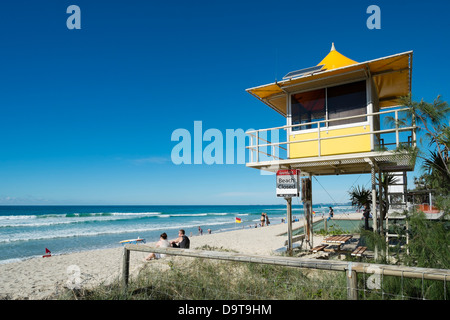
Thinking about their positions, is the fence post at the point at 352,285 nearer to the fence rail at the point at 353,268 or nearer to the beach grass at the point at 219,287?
the fence rail at the point at 353,268

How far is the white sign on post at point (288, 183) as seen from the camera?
8.97 meters

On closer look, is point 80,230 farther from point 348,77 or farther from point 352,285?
point 352,285

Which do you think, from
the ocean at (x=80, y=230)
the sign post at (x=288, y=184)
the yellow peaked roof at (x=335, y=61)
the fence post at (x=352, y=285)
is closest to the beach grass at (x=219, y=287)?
the fence post at (x=352, y=285)

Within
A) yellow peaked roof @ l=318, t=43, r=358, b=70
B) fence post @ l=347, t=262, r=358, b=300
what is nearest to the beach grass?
fence post @ l=347, t=262, r=358, b=300

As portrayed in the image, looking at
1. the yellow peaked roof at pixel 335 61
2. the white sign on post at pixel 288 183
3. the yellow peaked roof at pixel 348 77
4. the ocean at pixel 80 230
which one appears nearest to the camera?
the yellow peaked roof at pixel 348 77

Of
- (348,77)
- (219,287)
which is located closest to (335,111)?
(348,77)

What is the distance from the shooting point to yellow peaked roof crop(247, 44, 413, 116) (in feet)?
28.3

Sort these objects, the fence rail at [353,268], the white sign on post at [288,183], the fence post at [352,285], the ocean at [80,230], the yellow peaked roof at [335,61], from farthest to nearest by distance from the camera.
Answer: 1. the ocean at [80,230]
2. the yellow peaked roof at [335,61]
3. the white sign on post at [288,183]
4. the fence post at [352,285]
5. the fence rail at [353,268]

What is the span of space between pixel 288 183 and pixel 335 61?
15.9 feet

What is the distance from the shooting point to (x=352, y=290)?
3066 millimetres

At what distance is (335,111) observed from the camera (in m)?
9.59
